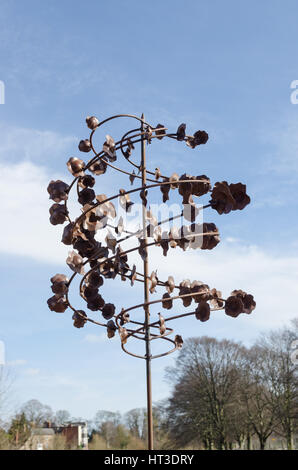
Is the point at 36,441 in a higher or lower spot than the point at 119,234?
lower

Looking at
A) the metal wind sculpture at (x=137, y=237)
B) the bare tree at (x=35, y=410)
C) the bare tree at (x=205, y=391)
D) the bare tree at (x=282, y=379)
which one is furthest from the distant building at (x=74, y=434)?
the metal wind sculpture at (x=137, y=237)

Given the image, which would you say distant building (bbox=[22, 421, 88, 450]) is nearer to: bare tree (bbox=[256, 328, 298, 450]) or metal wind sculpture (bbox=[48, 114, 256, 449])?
bare tree (bbox=[256, 328, 298, 450])

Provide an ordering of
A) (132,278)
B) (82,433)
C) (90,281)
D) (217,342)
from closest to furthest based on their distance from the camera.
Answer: (132,278), (90,281), (217,342), (82,433)

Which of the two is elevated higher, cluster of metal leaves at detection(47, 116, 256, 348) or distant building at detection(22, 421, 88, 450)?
cluster of metal leaves at detection(47, 116, 256, 348)

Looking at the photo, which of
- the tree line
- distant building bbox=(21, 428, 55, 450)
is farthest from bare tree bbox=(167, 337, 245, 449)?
distant building bbox=(21, 428, 55, 450)

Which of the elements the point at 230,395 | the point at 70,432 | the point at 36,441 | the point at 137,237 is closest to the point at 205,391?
the point at 230,395

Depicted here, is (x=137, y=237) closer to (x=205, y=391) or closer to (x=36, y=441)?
(x=36, y=441)

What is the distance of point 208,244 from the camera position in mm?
2188

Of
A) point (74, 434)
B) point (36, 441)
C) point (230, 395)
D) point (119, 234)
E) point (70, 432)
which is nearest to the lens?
point (119, 234)

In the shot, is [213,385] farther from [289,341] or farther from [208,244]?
[208,244]

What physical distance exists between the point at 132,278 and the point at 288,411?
22139mm

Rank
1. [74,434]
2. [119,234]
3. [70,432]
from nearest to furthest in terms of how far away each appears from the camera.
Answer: [119,234] → [70,432] → [74,434]
